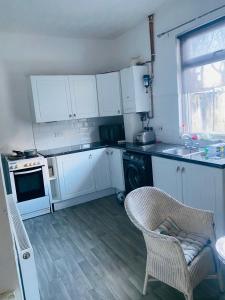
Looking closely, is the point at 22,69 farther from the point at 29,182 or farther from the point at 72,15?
the point at 29,182

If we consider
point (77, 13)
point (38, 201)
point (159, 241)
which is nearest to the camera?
point (159, 241)

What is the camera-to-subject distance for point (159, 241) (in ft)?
5.25

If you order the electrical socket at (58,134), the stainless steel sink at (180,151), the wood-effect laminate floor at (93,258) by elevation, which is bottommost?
the wood-effect laminate floor at (93,258)

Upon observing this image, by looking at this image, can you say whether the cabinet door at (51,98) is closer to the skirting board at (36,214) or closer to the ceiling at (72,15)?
the ceiling at (72,15)

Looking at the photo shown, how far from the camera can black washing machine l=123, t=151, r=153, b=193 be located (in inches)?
122

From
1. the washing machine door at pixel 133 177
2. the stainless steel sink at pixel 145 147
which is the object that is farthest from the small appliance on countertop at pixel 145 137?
the washing machine door at pixel 133 177

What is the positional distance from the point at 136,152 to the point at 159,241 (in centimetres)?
176

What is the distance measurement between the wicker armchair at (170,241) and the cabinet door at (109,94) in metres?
2.22

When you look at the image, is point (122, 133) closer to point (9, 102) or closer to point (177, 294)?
point (9, 102)

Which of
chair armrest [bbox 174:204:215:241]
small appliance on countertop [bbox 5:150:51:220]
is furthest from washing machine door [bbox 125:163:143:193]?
chair armrest [bbox 174:204:215:241]

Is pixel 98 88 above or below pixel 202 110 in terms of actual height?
above

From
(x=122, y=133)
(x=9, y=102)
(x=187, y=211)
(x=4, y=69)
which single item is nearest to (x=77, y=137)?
(x=122, y=133)

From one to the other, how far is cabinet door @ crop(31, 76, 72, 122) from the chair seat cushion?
2445mm

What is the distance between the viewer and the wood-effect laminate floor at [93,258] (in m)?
1.91
